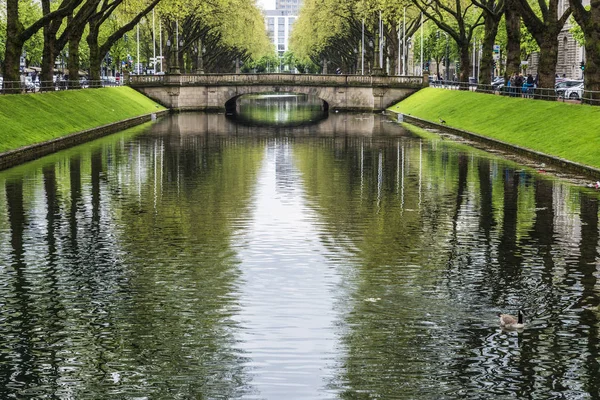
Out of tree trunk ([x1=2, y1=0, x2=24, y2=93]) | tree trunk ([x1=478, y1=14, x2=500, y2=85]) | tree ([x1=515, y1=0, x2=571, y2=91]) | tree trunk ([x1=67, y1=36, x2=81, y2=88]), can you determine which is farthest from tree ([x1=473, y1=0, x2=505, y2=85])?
tree trunk ([x1=67, y1=36, x2=81, y2=88])

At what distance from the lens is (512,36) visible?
205ft

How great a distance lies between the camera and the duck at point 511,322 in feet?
47.2

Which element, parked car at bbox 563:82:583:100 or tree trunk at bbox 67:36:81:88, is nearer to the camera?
tree trunk at bbox 67:36:81:88

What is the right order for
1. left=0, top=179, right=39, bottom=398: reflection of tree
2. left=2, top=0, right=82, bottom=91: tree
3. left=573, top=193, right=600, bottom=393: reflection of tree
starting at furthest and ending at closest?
left=2, top=0, right=82, bottom=91: tree
left=573, top=193, right=600, bottom=393: reflection of tree
left=0, top=179, right=39, bottom=398: reflection of tree

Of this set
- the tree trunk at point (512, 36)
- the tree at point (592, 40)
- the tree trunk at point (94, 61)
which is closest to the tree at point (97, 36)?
the tree trunk at point (94, 61)

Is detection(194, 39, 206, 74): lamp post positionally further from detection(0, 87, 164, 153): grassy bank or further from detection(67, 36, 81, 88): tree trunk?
detection(67, 36, 81, 88): tree trunk

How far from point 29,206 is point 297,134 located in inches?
1471

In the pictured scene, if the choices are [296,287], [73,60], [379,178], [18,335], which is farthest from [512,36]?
[18,335]

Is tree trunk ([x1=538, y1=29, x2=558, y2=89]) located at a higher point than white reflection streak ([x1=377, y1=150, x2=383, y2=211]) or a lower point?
higher

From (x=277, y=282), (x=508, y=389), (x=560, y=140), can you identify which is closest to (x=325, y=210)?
(x=277, y=282)

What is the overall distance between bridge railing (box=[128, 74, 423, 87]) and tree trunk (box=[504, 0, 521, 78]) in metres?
34.4

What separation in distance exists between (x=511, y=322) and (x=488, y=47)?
59083 mm

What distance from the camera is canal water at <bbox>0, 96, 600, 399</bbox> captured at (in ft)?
40.7

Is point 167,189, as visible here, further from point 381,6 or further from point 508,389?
point 381,6
